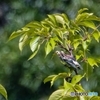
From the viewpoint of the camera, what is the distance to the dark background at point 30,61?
396cm

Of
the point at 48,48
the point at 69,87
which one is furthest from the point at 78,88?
the point at 48,48

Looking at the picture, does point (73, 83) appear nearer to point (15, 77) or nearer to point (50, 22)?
point (50, 22)

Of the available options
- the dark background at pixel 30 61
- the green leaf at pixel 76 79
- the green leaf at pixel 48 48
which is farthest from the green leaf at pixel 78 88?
the dark background at pixel 30 61

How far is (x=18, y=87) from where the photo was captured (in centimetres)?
439

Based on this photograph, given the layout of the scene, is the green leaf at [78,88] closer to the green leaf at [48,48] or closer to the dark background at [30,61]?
the green leaf at [48,48]

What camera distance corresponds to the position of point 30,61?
403cm

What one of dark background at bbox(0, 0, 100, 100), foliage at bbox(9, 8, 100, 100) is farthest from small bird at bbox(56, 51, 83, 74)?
dark background at bbox(0, 0, 100, 100)

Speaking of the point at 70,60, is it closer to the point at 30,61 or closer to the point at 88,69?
the point at 88,69

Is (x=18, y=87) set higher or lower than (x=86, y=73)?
lower

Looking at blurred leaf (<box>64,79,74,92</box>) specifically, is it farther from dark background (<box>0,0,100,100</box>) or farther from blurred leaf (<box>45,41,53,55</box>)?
dark background (<box>0,0,100,100</box>)

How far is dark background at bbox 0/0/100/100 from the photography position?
3963 millimetres

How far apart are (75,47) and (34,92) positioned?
3.19 meters

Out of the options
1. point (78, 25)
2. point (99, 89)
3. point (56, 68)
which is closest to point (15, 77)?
point (56, 68)

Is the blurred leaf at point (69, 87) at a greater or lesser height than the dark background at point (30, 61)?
greater
